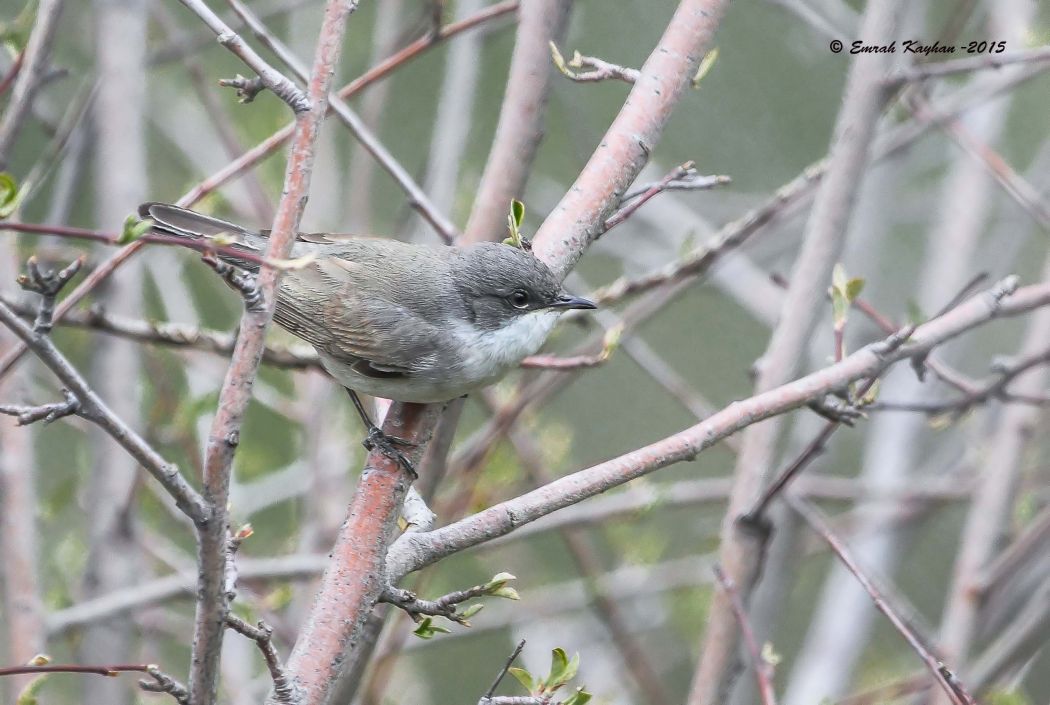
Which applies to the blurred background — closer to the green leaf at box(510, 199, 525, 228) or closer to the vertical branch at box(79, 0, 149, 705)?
the vertical branch at box(79, 0, 149, 705)

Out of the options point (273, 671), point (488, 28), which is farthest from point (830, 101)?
point (273, 671)

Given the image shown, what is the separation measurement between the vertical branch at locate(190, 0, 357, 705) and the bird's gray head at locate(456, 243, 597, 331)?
145cm

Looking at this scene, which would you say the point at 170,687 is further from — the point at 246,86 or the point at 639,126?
the point at 639,126

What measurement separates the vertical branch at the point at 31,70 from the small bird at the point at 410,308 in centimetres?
41

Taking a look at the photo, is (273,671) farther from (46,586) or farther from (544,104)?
(46,586)

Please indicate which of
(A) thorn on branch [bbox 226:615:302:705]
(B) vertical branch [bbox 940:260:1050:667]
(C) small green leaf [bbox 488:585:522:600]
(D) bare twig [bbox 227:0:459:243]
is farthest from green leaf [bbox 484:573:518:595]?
(B) vertical branch [bbox 940:260:1050:667]

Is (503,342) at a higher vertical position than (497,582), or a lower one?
higher

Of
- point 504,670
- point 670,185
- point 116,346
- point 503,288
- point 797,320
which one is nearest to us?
point 504,670

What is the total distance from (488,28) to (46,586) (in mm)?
3390

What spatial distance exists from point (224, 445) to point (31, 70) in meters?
1.91

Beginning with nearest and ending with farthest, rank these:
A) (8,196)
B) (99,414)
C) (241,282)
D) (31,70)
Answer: (99,414)
(241,282)
(8,196)
(31,70)

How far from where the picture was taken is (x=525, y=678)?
2.24 m

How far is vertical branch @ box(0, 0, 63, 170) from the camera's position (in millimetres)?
3066

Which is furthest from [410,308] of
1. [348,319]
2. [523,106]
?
[523,106]
